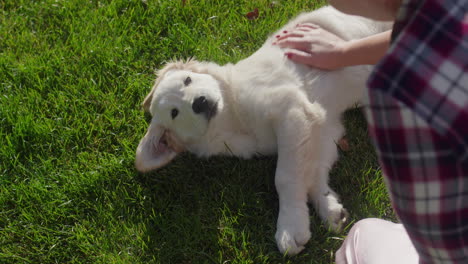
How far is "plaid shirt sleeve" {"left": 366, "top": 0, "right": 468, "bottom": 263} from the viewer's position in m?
0.80

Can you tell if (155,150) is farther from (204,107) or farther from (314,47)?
(314,47)

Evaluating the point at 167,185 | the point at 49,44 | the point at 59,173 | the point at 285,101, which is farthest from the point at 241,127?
the point at 49,44

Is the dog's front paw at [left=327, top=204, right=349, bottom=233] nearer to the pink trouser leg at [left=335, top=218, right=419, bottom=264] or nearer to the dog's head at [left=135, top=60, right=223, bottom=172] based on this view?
the pink trouser leg at [left=335, top=218, right=419, bottom=264]

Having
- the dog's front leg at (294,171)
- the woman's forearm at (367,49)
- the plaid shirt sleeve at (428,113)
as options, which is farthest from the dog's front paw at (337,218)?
the plaid shirt sleeve at (428,113)

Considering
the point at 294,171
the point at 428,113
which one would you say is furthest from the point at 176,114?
the point at 428,113

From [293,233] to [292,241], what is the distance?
44mm

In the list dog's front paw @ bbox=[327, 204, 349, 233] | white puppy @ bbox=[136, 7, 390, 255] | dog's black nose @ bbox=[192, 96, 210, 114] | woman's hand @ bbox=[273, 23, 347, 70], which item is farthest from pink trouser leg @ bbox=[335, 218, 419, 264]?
dog's black nose @ bbox=[192, 96, 210, 114]

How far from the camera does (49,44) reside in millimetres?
3779

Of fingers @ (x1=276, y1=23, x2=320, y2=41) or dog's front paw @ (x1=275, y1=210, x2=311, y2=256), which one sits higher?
fingers @ (x1=276, y1=23, x2=320, y2=41)

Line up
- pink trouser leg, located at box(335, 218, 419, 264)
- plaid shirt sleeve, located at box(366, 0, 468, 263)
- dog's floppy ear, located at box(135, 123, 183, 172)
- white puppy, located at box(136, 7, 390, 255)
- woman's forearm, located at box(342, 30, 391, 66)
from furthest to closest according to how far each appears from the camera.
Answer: dog's floppy ear, located at box(135, 123, 183, 172), white puppy, located at box(136, 7, 390, 255), woman's forearm, located at box(342, 30, 391, 66), pink trouser leg, located at box(335, 218, 419, 264), plaid shirt sleeve, located at box(366, 0, 468, 263)

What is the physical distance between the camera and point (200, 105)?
273 cm

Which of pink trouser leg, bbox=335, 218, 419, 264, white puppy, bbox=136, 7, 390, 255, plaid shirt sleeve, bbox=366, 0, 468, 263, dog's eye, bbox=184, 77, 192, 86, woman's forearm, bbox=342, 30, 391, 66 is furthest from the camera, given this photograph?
dog's eye, bbox=184, 77, 192, 86

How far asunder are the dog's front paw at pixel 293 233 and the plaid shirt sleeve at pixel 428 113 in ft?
4.46

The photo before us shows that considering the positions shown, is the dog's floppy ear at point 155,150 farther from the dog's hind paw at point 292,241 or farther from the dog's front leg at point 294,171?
the dog's hind paw at point 292,241
